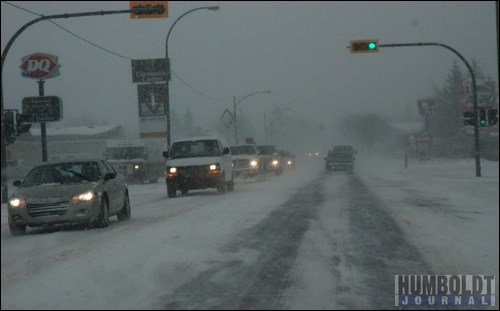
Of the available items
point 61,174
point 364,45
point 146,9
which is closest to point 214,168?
point 146,9

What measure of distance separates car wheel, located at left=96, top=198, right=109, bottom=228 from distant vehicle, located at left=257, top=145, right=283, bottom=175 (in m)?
27.0

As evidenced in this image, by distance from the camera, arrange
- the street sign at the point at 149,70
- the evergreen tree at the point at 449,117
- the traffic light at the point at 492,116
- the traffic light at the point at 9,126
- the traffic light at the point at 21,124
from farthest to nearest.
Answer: the evergreen tree at the point at 449,117
the street sign at the point at 149,70
the traffic light at the point at 492,116
the traffic light at the point at 21,124
the traffic light at the point at 9,126

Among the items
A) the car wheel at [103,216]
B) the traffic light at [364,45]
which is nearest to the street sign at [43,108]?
the car wheel at [103,216]

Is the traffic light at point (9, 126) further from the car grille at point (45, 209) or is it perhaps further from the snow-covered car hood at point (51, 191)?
the car grille at point (45, 209)

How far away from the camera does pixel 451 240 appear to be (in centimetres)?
1133

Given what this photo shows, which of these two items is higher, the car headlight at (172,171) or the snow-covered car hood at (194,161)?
the snow-covered car hood at (194,161)

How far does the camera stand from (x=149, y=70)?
38812 mm

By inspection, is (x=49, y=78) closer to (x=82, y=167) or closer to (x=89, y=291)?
(x=82, y=167)

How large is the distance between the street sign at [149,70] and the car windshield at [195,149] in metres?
14.1

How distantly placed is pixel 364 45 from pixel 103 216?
17080 mm

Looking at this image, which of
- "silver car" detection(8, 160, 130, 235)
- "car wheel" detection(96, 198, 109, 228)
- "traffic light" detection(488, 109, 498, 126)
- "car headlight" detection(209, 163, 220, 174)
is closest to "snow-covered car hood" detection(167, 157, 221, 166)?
"car headlight" detection(209, 163, 220, 174)

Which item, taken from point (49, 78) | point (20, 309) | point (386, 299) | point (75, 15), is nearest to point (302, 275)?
point (386, 299)

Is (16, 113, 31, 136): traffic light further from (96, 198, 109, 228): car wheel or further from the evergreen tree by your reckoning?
the evergreen tree

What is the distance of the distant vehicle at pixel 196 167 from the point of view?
2366cm
